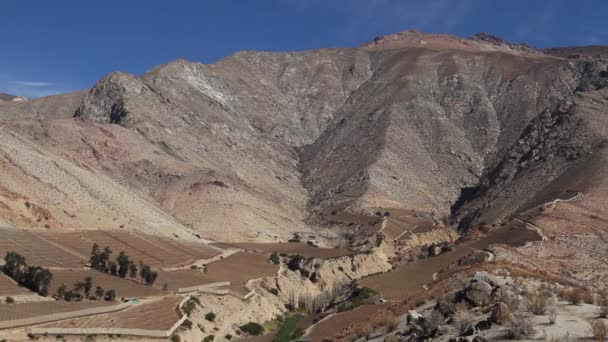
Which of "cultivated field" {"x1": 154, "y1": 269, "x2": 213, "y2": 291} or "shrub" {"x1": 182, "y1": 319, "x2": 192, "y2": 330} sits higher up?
"cultivated field" {"x1": 154, "y1": 269, "x2": 213, "y2": 291}

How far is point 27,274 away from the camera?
120 feet

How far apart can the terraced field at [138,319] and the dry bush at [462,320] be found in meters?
20.6

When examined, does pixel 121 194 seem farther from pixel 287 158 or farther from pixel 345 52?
pixel 345 52

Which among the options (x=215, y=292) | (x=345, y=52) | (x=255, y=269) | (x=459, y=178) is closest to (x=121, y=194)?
(x=255, y=269)

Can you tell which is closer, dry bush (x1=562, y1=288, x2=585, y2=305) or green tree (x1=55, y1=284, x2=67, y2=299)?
dry bush (x1=562, y1=288, x2=585, y2=305)

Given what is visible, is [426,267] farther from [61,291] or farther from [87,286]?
[61,291]

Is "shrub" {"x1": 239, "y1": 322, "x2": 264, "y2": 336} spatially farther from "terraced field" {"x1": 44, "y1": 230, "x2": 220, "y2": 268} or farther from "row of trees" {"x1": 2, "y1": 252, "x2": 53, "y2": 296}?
"terraced field" {"x1": 44, "y1": 230, "x2": 220, "y2": 268}

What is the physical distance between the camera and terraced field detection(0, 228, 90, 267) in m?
43.4

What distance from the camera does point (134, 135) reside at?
9562 cm

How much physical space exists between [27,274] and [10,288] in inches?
70.4

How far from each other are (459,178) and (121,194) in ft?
202

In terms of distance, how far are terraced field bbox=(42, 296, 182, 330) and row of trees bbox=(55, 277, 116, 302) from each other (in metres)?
2.12

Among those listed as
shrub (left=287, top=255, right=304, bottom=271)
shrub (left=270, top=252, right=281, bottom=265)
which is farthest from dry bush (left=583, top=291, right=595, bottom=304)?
shrub (left=270, top=252, right=281, bottom=265)

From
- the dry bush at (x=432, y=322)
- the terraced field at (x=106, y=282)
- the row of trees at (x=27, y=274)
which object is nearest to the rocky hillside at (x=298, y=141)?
the terraced field at (x=106, y=282)
